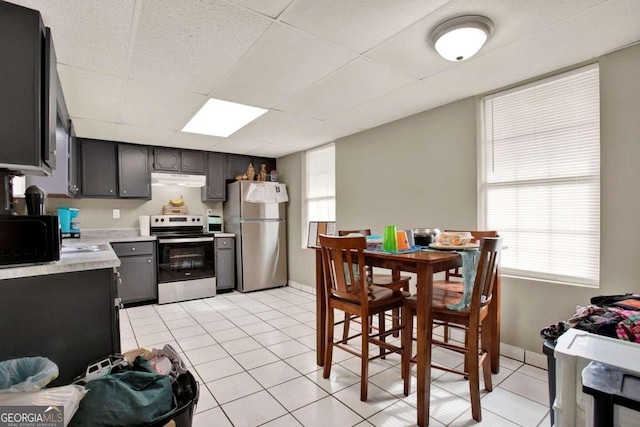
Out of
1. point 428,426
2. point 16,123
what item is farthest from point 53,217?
point 428,426

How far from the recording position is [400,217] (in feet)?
11.5

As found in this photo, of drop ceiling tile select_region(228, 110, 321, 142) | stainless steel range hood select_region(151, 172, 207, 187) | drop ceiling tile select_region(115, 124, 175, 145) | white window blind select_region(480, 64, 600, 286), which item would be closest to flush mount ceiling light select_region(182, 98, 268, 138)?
drop ceiling tile select_region(228, 110, 321, 142)

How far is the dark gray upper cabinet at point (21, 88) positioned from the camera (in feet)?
5.05

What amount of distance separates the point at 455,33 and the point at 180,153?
4.28 meters

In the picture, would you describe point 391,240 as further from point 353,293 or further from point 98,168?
point 98,168

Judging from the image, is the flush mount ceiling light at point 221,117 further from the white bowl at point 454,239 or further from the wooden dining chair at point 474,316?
the wooden dining chair at point 474,316

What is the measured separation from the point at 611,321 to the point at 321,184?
12.3 ft

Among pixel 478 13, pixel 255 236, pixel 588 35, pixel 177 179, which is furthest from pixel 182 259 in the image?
pixel 588 35

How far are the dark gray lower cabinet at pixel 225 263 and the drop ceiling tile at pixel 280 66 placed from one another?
2742mm

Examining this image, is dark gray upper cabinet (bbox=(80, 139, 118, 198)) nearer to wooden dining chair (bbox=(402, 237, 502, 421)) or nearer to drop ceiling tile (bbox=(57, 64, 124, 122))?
drop ceiling tile (bbox=(57, 64, 124, 122))

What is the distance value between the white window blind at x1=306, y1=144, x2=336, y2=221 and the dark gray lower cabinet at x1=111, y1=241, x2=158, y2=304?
237 centimetres

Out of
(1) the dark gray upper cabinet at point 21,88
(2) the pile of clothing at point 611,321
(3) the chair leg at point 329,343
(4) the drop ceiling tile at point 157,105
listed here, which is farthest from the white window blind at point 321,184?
(1) the dark gray upper cabinet at point 21,88

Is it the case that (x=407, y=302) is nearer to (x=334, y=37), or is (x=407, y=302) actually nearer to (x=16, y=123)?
(x=334, y=37)

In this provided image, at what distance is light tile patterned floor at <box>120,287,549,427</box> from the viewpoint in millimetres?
1881
